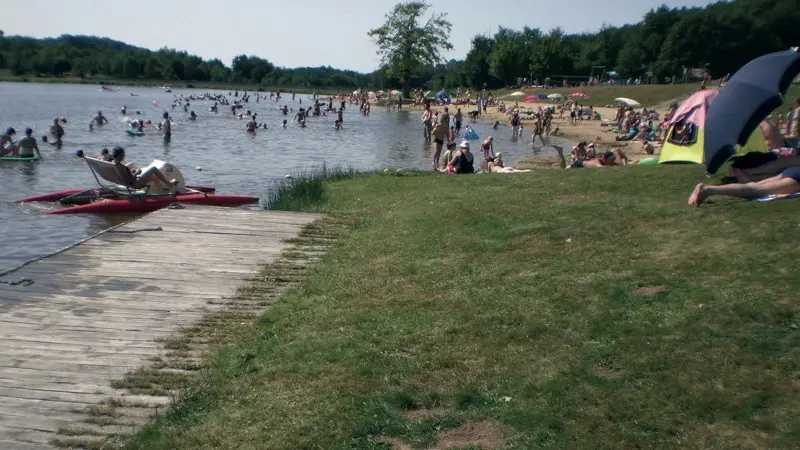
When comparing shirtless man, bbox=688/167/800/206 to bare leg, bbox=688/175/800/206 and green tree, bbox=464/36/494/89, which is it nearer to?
bare leg, bbox=688/175/800/206

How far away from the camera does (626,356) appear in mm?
4426

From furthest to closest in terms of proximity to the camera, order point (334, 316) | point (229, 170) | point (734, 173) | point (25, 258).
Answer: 1. point (229, 170)
2. point (25, 258)
3. point (734, 173)
4. point (334, 316)

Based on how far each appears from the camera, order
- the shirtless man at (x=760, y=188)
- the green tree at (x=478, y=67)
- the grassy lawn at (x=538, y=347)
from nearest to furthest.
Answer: the grassy lawn at (x=538, y=347), the shirtless man at (x=760, y=188), the green tree at (x=478, y=67)

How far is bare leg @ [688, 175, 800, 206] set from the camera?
7227mm

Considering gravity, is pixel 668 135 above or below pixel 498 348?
above

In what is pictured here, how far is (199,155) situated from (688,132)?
21041 millimetres

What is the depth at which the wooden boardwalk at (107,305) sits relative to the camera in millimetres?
5098

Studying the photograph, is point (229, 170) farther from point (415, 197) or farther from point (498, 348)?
point (498, 348)

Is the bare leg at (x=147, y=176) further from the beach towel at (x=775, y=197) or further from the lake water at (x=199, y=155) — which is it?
the beach towel at (x=775, y=197)

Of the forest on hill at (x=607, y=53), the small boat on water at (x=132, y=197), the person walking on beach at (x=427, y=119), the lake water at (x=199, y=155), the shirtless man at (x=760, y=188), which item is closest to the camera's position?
the shirtless man at (x=760, y=188)

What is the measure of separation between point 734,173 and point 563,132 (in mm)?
34357

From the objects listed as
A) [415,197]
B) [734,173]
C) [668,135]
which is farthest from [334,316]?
[668,135]

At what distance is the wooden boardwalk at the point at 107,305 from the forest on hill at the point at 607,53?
6628 cm

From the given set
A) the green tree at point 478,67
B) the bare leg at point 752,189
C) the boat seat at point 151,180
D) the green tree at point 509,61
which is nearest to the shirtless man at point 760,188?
the bare leg at point 752,189
